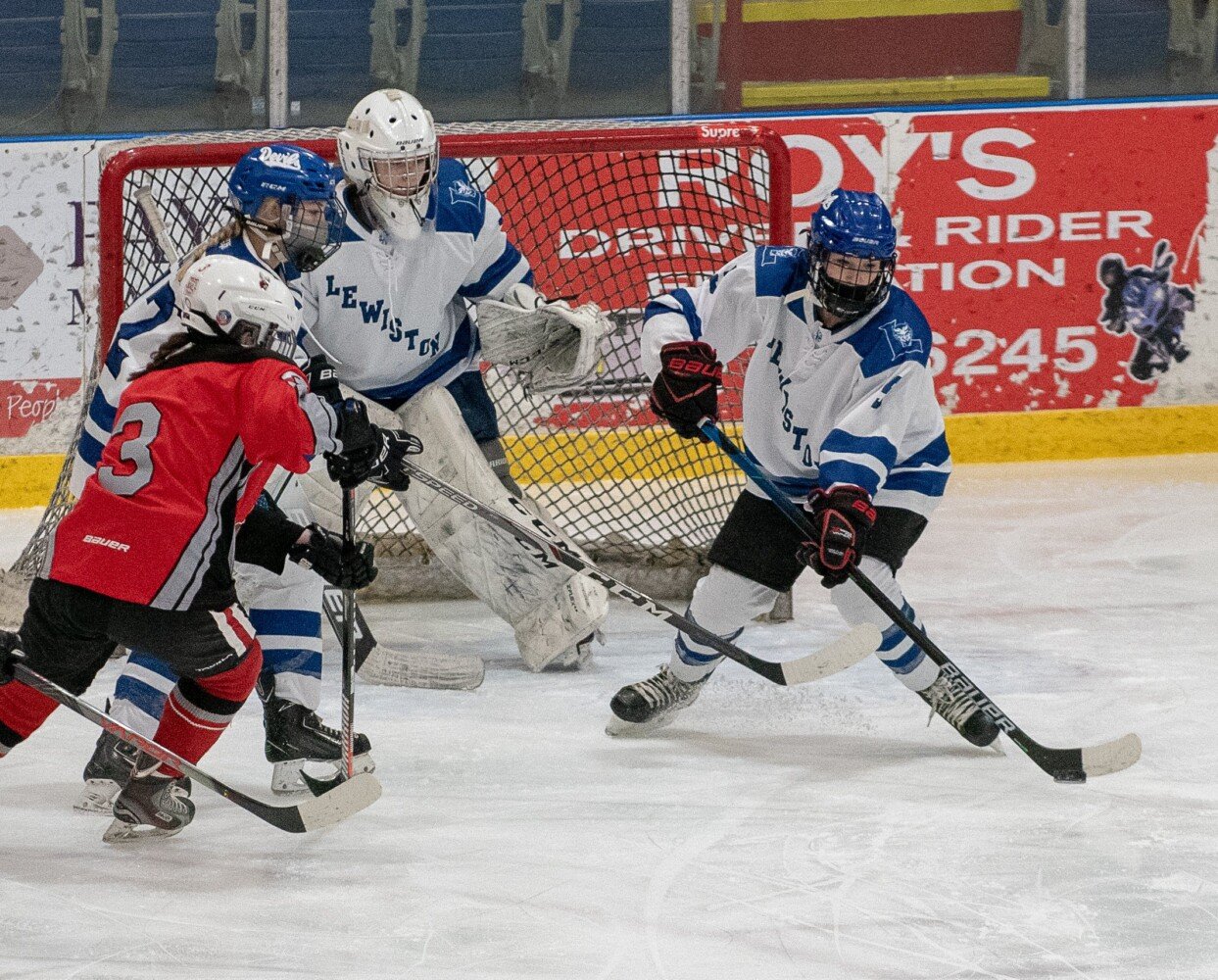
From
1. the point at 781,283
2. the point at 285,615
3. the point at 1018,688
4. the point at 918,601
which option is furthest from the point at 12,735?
the point at 918,601

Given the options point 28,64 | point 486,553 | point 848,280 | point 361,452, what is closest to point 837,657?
point 848,280

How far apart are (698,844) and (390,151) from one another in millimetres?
1340

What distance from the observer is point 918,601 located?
3850 millimetres

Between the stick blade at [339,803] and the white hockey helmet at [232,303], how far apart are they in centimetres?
65

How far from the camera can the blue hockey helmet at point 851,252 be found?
2.62 m

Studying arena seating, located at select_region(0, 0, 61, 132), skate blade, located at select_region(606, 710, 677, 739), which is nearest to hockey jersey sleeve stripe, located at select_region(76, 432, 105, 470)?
skate blade, located at select_region(606, 710, 677, 739)

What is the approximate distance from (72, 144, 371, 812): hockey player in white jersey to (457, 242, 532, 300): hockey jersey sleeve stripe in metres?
0.51

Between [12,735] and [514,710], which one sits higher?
[12,735]

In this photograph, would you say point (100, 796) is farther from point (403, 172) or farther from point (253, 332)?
point (403, 172)

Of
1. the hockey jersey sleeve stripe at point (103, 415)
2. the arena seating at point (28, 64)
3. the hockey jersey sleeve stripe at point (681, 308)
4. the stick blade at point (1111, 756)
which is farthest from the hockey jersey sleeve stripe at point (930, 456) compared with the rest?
the arena seating at point (28, 64)

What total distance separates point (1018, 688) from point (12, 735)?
1.87m

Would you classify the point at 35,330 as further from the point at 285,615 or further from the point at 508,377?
the point at 285,615

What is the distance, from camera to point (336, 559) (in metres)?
2.39

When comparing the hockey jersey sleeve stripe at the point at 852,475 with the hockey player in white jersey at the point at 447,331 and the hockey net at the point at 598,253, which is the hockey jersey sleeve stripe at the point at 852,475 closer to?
the hockey player in white jersey at the point at 447,331
